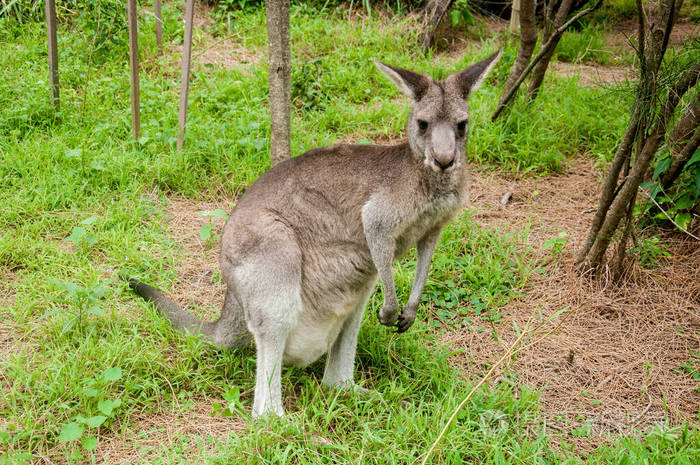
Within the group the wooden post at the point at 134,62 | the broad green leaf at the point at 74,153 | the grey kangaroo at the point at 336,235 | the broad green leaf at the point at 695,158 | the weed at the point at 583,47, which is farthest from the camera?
the weed at the point at 583,47

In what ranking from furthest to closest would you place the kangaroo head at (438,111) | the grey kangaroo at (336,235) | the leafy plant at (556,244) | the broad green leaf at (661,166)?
the leafy plant at (556,244) → the broad green leaf at (661,166) → the grey kangaroo at (336,235) → the kangaroo head at (438,111)

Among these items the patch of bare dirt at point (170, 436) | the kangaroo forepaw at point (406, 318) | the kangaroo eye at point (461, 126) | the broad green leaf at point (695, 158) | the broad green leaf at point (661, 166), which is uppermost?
the kangaroo eye at point (461, 126)

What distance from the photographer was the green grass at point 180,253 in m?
3.15

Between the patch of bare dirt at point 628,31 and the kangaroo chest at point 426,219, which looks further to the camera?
the patch of bare dirt at point 628,31

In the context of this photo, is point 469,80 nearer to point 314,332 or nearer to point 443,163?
point 443,163

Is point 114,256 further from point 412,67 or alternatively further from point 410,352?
point 412,67

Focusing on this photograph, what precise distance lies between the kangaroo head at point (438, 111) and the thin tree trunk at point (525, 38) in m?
2.60

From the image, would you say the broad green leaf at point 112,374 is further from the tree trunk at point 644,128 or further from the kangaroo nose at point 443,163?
the tree trunk at point 644,128

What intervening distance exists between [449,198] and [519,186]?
2398mm

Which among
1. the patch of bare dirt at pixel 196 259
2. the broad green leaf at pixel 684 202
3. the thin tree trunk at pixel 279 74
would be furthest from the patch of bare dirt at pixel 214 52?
the broad green leaf at pixel 684 202

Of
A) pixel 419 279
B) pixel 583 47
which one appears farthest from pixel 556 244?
pixel 583 47

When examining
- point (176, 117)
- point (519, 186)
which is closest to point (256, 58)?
point (176, 117)

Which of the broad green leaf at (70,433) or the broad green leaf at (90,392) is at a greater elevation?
the broad green leaf at (90,392)

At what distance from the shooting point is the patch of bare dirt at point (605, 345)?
11.5ft
